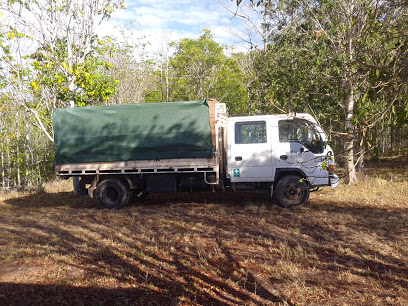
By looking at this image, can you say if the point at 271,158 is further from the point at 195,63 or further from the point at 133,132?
the point at 195,63

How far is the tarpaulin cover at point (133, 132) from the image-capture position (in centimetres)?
855

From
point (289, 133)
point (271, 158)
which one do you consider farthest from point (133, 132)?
point (289, 133)

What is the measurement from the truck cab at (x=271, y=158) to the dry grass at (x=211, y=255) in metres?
0.54

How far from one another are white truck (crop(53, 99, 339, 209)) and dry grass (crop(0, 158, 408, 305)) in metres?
0.65

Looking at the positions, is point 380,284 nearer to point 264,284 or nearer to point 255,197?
point 264,284

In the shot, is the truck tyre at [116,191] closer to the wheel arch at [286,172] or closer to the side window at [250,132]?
the side window at [250,132]

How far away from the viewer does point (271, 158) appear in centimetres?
853

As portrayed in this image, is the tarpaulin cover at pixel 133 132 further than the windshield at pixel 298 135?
Yes

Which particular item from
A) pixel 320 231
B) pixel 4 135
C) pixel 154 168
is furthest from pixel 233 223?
pixel 4 135

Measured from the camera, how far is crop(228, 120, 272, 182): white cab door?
858 centimetres

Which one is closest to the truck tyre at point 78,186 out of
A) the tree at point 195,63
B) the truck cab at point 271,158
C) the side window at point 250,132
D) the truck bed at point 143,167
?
the truck bed at point 143,167

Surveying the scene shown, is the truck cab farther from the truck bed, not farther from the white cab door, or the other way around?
the truck bed

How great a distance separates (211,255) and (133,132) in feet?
14.5

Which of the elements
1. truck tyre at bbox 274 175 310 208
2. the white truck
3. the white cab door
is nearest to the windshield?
the white truck
